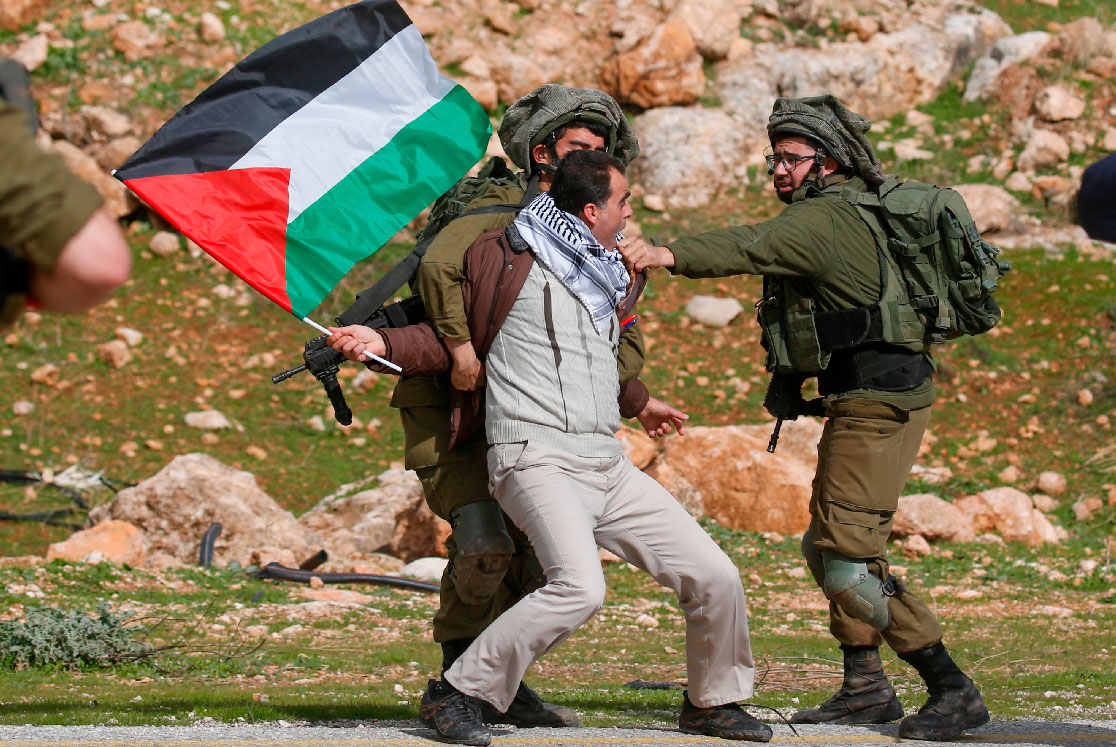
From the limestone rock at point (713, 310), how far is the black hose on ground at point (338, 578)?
20.0 feet

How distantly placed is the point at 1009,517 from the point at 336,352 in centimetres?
829

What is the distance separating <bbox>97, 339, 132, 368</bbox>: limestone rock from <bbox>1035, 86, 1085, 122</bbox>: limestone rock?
38.3 ft

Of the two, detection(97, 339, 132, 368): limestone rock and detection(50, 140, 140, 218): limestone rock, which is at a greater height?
detection(50, 140, 140, 218): limestone rock

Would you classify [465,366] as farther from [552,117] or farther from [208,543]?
[208,543]

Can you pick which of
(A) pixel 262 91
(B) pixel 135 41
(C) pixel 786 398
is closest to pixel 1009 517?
(C) pixel 786 398

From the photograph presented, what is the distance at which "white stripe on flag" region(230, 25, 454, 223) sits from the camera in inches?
209

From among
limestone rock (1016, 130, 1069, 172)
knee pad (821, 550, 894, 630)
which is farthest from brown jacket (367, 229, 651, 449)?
limestone rock (1016, 130, 1069, 172)

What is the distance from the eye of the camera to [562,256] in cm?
460

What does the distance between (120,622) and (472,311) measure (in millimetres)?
3969

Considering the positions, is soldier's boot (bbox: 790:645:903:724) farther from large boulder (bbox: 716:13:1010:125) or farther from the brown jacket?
large boulder (bbox: 716:13:1010:125)

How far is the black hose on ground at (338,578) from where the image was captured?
970cm

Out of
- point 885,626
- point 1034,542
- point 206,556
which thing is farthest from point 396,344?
point 1034,542

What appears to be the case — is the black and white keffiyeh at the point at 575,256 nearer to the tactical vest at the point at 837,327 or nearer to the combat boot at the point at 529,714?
the tactical vest at the point at 837,327

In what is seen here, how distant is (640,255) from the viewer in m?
4.73
